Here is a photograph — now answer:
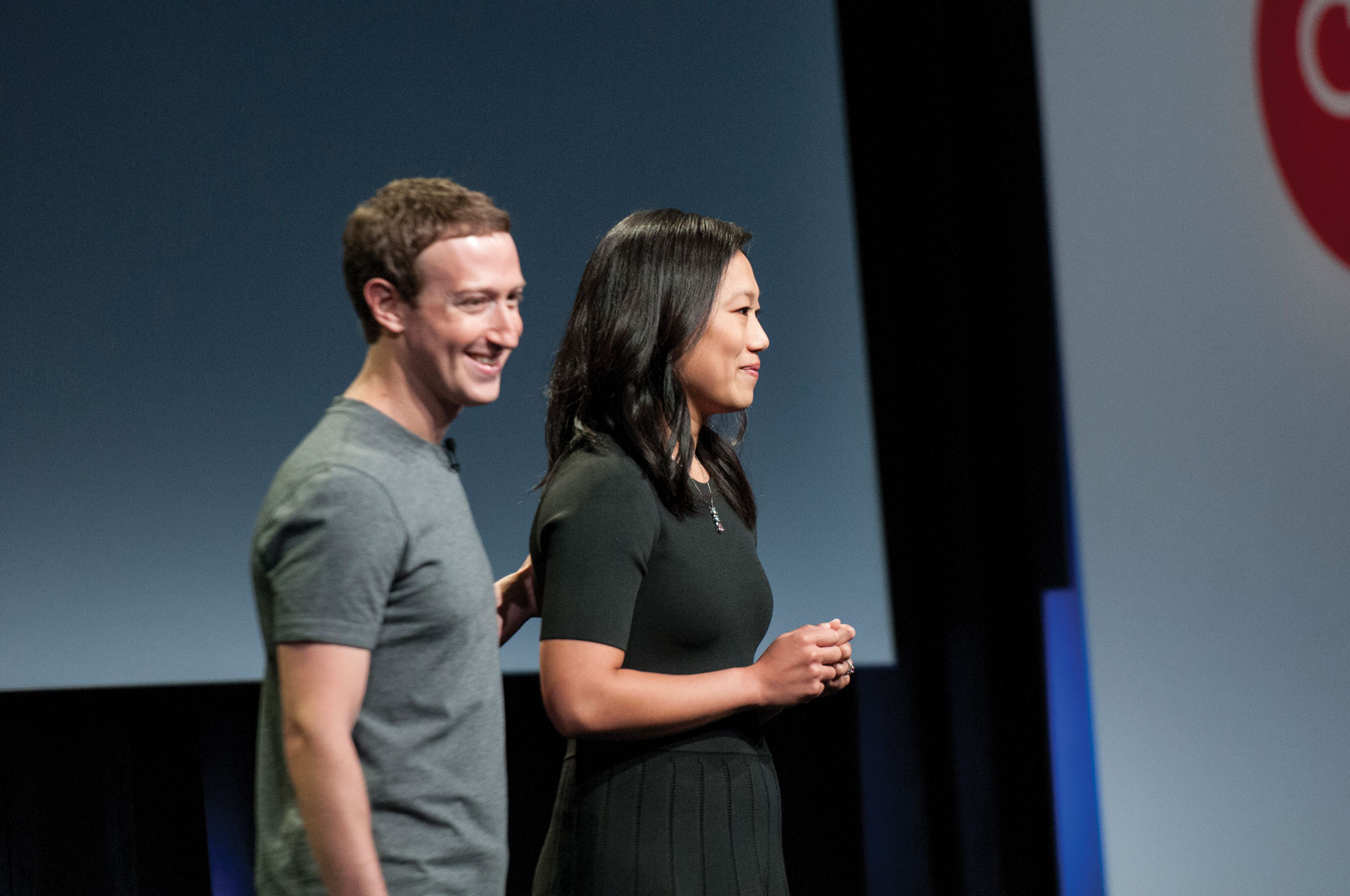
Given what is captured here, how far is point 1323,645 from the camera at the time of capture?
6.85ft

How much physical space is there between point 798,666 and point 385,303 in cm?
60

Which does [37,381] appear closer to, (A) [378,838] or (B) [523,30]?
(B) [523,30]

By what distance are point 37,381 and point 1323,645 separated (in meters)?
2.98

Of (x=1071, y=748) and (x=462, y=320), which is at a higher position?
(x=462, y=320)

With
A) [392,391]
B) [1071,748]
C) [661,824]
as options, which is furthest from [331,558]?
[1071,748]

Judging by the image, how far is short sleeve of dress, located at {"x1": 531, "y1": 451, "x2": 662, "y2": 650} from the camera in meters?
1.25

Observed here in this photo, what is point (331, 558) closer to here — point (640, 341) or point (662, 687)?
point (662, 687)

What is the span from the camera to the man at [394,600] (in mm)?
963

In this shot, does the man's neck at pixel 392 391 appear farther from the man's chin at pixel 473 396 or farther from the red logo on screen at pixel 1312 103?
the red logo on screen at pixel 1312 103

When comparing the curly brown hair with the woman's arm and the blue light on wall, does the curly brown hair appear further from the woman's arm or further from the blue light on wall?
the blue light on wall

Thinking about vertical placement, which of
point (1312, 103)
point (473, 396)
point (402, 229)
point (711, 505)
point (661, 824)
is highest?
point (1312, 103)

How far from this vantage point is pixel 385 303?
3.59ft

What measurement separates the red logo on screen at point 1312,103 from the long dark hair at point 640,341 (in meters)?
1.25

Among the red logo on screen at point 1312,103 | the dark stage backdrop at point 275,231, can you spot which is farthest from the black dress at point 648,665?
the dark stage backdrop at point 275,231
